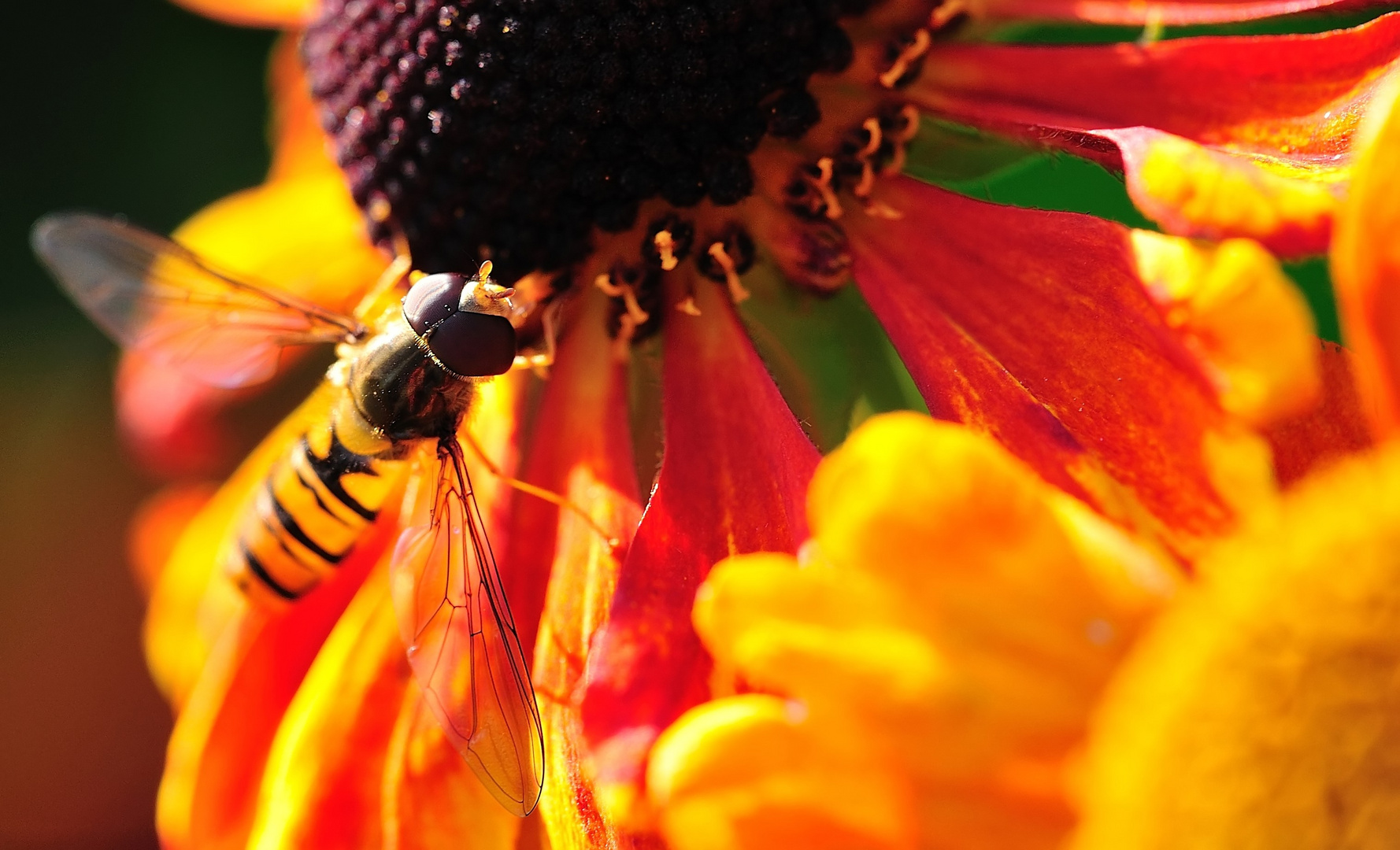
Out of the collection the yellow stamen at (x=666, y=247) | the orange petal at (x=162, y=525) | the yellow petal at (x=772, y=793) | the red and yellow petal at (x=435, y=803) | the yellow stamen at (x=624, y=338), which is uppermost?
the yellow stamen at (x=666, y=247)

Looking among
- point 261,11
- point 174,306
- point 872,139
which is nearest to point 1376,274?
point 872,139

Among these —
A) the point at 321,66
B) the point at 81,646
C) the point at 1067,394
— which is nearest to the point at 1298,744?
the point at 1067,394

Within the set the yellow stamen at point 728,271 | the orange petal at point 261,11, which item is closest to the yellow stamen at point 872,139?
the yellow stamen at point 728,271

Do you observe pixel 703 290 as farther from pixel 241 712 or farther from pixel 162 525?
pixel 162 525

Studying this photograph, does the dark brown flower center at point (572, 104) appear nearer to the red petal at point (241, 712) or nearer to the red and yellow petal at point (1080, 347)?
the red and yellow petal at point (1080, 347)

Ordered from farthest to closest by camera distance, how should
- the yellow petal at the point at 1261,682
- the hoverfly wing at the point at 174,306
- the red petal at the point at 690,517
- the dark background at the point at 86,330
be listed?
the dark background at the point at 86,330
the hoverfly wing at the point at 174,306
the red petal at the point at 690,517
the yellow petal at the point at 1261,682

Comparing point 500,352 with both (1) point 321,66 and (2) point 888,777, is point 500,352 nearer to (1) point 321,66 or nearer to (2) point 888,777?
(1) point 321,66
